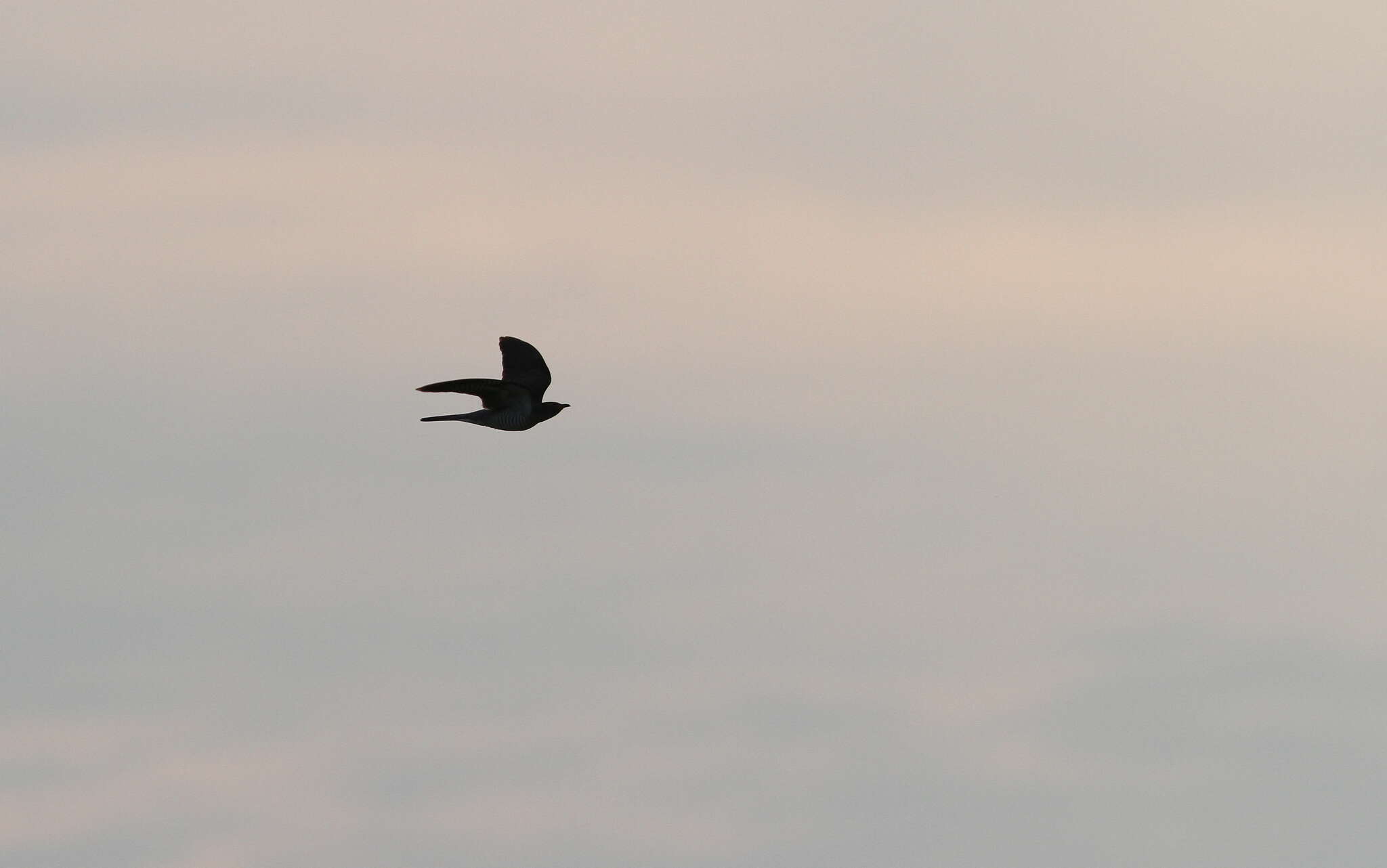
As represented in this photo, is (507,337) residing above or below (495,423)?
above

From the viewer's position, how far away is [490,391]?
119 feet

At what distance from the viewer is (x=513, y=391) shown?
119 ft

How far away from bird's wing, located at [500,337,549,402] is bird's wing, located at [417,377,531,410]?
0.70 feet

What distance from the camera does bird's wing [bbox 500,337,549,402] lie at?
3606 cm

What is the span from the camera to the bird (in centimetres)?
3594

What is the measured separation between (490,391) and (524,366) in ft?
3.74

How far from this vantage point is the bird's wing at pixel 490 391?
116 feet

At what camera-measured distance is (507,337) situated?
36.1m

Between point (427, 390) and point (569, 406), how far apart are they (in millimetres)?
4222

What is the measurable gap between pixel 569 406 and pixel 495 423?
7.27 ft

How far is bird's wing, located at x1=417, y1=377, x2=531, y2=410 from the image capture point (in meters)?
35.5

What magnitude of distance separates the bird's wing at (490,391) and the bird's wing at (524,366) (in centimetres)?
21

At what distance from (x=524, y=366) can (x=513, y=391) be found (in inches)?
29.7

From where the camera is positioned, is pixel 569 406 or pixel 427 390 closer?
pixel 427 390
